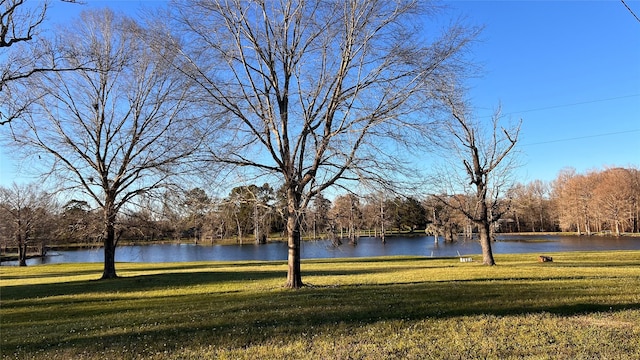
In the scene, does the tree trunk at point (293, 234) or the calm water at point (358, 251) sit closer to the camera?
the tree trunk at point (293, 234)

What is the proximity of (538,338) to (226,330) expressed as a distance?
4.14 metres

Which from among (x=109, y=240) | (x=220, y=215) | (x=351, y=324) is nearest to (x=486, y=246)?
(x=220, y=215)

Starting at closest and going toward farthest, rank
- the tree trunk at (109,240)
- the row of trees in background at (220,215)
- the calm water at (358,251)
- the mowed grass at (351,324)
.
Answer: the mowed grass at (351,324) < the row of trees in background at (220,215) < the tree trunk at (109,240) < the calm water at (358,251)

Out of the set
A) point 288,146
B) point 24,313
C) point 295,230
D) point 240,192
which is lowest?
point 24,313

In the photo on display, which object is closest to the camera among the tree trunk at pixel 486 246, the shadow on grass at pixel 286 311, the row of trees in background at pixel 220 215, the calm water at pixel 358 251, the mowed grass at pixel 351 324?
the mowed grass at pixel 351 324

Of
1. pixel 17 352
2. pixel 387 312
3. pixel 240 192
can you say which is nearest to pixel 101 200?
pixel 240 192

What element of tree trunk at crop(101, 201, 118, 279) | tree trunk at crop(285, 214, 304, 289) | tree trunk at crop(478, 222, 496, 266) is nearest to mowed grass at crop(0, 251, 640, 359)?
tree trunk at crop(285, 214, 304, 289)

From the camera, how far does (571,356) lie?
4.40m

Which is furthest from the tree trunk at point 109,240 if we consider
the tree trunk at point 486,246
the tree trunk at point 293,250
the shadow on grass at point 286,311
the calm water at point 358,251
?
the tree trunk at point 486,246

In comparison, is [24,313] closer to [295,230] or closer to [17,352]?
[17,352]

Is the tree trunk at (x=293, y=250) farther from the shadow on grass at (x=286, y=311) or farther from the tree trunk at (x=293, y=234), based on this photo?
the shadow on grass at (x=286, y=311)

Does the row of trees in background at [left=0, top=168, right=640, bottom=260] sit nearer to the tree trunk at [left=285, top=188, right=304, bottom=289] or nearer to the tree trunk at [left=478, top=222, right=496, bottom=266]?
the tree trunk at [left=285, top=188, right=304, bottom=289]

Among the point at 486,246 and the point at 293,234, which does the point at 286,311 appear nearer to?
the point at 293,234

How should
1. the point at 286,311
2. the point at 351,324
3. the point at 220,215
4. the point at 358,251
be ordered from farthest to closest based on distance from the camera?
the point at 358,251, the point at 220,215, the point at 286,311, the point at 351,324
